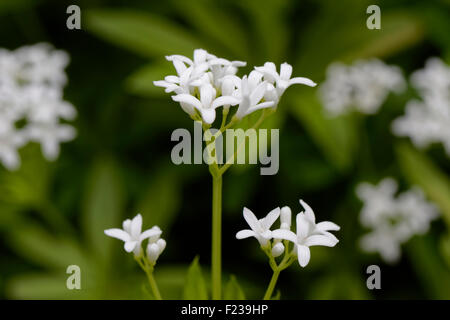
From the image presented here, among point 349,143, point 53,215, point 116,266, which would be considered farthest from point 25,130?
point 349,143

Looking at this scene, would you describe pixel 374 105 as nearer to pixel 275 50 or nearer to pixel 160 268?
pixel 275 50

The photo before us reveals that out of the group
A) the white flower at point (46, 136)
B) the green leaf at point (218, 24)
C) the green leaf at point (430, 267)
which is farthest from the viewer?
the green leaf at point (218, 24)

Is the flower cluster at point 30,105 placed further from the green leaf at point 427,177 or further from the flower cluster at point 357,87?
the green leaf at point 427,177

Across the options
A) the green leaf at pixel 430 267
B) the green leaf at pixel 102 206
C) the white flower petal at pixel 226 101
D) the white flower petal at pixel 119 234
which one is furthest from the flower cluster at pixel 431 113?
the white flower petal at pixel 119 234

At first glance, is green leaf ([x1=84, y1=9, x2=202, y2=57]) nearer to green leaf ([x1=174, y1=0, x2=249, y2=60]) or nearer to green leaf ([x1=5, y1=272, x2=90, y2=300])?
green leaf ([x1=174, y1=0, x2=249, y2=60])

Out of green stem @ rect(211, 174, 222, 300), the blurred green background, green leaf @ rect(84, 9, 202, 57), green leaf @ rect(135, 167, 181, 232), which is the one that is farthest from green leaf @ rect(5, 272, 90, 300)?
green stem @ rect(211, 174, 222, 300)

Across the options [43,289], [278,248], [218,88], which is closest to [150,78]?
[43,289]

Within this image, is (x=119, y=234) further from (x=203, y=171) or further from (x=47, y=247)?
(x=203, y=171)
